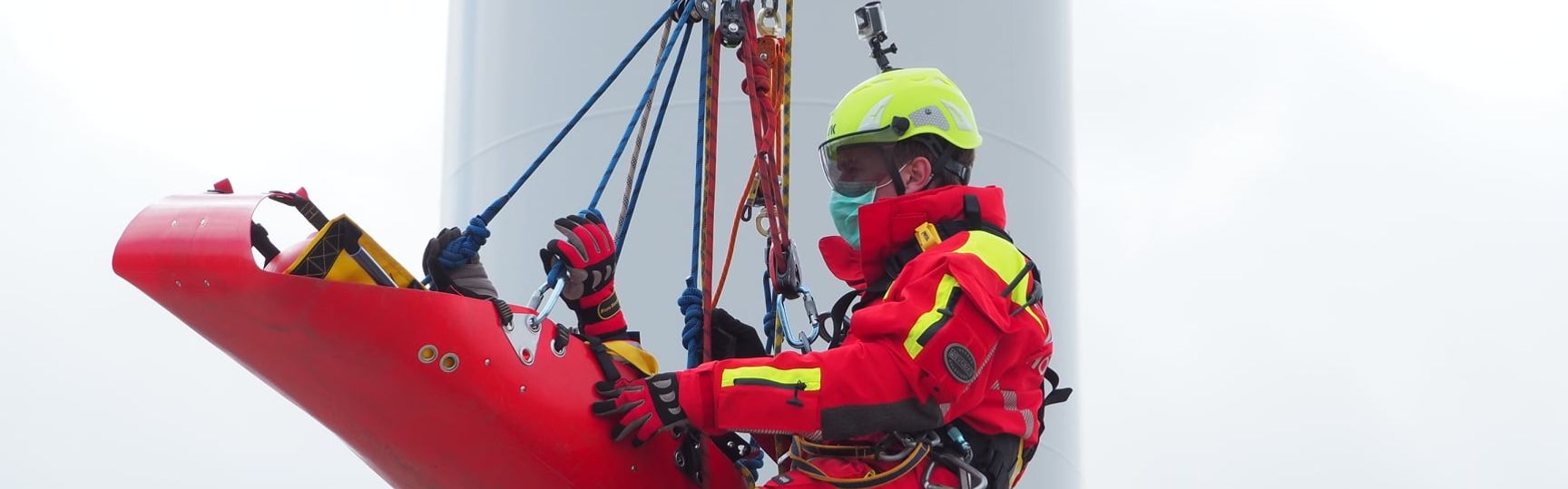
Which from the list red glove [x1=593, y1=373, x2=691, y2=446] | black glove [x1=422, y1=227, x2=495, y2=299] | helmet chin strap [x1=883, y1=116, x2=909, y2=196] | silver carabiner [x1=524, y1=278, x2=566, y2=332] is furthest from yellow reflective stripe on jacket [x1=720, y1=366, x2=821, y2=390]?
helmet chin strap [x1=883, y1=116, x2=909, y2=196]

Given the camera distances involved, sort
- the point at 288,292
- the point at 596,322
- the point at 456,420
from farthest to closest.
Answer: the point at 596,322 < the point at 456,420 < the point at 288,292

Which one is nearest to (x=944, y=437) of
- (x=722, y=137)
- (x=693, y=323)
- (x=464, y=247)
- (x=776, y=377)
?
(x=776, y=377)

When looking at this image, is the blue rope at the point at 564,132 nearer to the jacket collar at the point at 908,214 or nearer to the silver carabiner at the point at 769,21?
the silver carabiner at the point at 769,21

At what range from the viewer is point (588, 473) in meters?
3.86

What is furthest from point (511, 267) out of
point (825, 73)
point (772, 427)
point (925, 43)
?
point (772, 427)

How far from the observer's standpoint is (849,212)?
14.6 feet

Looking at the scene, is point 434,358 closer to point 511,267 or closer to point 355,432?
point 355,432

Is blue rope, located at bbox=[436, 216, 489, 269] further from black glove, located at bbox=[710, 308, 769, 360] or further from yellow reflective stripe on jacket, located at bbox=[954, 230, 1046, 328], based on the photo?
yellow reflective stripe on jacket, located at bbox=[954, 230, 1046, 328]

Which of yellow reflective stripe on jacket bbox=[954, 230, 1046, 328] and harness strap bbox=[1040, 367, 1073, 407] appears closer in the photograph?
yellow reflective stripe on jacket bbox=[954, 230, 1046, 328]

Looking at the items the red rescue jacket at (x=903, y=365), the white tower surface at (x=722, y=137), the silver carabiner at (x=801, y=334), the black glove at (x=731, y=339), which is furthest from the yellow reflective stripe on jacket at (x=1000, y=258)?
the white tower surface at (x=722, y=137)

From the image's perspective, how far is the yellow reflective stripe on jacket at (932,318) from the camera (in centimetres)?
372

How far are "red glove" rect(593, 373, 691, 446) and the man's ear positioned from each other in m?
A: 0.88

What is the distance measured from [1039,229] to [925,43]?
85 cm

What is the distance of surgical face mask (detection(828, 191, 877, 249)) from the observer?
442 centimetres
